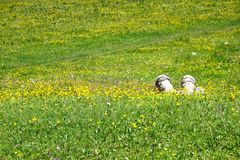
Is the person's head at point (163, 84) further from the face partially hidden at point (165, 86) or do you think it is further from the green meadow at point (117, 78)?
the green meadow at point (117, 78)

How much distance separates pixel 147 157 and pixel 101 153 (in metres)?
1.31

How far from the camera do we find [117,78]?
88.8ft

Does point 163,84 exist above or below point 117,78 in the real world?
above

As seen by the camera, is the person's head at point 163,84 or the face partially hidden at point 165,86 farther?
the person's head at point 163,84

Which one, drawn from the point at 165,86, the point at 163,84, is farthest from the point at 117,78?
the point at 165,86

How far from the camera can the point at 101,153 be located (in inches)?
489

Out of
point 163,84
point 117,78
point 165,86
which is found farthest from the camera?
point 117,78

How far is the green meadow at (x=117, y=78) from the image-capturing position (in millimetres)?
12898

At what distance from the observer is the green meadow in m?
12.9

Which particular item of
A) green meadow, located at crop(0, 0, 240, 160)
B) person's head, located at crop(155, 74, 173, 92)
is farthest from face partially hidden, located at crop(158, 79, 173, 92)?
green meadow, located at crop(0, 0, 240, 160)

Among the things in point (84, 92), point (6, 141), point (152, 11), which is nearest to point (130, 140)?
point (6, 141)

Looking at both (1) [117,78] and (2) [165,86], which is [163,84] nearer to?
(2) [165,86]

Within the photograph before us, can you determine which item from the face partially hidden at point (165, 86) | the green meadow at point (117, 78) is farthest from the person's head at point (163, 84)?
the green meadow at point (117, 78)

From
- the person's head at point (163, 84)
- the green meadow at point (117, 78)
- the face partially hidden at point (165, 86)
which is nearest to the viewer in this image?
the green meadow at point (117, 78)
